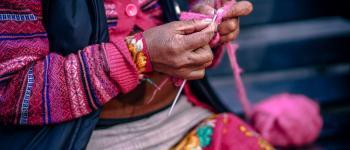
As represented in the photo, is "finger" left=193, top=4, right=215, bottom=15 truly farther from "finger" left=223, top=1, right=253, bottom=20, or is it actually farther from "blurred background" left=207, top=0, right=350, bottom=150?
"blurred background" left=207, top=0, right=350, bottom=150

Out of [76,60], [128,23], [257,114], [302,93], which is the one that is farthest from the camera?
[302,93]

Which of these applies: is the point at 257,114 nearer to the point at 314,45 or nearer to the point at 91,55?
the point at 314,45

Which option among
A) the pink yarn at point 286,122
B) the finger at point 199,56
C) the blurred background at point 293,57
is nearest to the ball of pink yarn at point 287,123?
the pink yarn at point 286,122

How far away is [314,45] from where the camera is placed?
2197 millimetres

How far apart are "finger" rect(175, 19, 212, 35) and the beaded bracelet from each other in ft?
0.29

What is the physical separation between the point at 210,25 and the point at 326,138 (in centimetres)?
114

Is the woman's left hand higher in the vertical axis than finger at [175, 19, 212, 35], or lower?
lower

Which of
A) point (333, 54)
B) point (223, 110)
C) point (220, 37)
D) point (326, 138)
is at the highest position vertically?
point (220, 37)

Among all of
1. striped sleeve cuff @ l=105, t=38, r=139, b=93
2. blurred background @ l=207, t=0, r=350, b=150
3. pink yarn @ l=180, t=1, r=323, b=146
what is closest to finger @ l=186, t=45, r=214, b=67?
striped sleeve cuff @ l=105, t=38, r=139, b=93

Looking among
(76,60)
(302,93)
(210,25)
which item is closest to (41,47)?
(76,60)

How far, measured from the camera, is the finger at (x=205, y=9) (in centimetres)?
106

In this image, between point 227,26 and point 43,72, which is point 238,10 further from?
point 43,72

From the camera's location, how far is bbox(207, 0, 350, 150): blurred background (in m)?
2.07

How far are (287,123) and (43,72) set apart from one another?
1120 millimetres
